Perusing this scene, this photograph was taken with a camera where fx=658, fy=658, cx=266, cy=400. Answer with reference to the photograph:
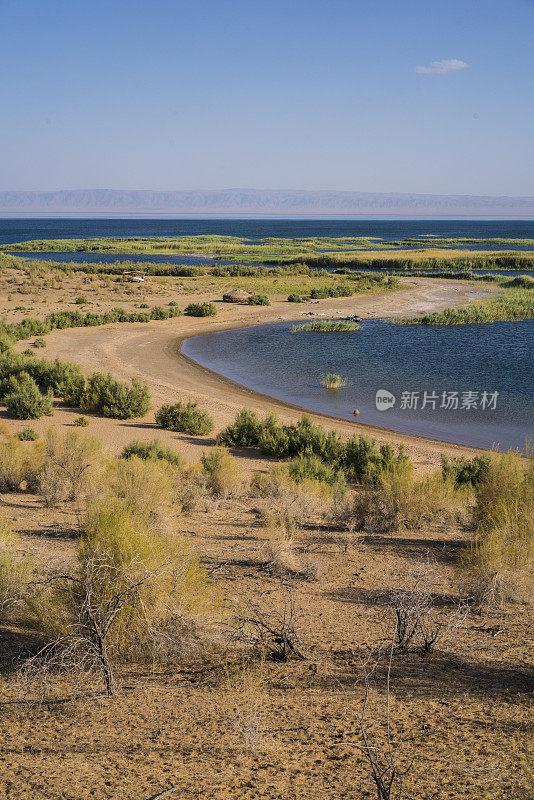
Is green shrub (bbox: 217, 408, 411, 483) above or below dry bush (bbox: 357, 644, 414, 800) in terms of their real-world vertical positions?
below

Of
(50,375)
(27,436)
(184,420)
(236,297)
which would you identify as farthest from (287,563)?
(236,297)

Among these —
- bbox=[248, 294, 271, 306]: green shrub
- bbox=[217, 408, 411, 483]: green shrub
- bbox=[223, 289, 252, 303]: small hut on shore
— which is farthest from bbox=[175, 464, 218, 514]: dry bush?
bbox=[223, 289, 252, 303]: small hut on shore

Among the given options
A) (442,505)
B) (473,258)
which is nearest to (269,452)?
(442,505)

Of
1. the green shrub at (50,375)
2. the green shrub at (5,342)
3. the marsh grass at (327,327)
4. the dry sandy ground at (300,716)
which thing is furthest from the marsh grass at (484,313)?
the dry sandy ground at (300,716)

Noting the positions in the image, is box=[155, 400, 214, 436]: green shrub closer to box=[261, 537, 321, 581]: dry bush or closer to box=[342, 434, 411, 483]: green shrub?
box=[342, 434, 411, 483]: green shrub

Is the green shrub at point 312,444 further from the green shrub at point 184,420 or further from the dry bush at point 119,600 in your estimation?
the dry bush at point 119,600

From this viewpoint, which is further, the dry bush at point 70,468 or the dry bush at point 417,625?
the dry bush at point 70,468
